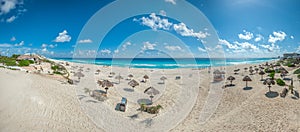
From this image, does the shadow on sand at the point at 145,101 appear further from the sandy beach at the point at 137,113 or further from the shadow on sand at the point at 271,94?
the shadow on sand at the point at 271,94

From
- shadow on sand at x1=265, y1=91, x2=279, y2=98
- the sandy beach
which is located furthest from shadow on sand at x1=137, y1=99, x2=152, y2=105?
shadow on sand at x1=265, y1=91, x2=279, y2=98

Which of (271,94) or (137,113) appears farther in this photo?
(271,94)

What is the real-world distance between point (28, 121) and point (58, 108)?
1.95 metres

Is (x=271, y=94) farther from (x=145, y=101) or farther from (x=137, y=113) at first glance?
(x=137, y=113)

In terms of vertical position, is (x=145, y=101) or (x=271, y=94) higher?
(x=271, y=94)

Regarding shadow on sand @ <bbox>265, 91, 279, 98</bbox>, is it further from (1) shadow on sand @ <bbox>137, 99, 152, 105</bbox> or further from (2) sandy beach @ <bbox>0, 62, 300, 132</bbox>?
(1) shadow on sand @ <bbox>137, 99, 152, 105</bbox>

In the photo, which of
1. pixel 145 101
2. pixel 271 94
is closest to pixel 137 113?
pixel 145 101

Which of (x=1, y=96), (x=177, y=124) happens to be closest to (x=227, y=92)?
(x=177, y=124)

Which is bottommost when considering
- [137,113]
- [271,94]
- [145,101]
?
[137,113]

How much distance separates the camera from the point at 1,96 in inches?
417

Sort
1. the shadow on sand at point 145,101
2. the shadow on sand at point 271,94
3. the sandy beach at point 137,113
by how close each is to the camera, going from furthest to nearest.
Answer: the shadow on sand at point 271,94 < the shadow on sand at point 145,101 < the sandy beach at point 137,113

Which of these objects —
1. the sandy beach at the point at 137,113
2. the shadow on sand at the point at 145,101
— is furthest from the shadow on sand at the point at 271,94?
the shadow on sand at the point at 145,101

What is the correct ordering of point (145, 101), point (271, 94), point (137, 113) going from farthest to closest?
point (271, 94) → point (145, 101) → point (137, 113)

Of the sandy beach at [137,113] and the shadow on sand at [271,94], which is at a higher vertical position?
the shadow on sand at [271,94]
